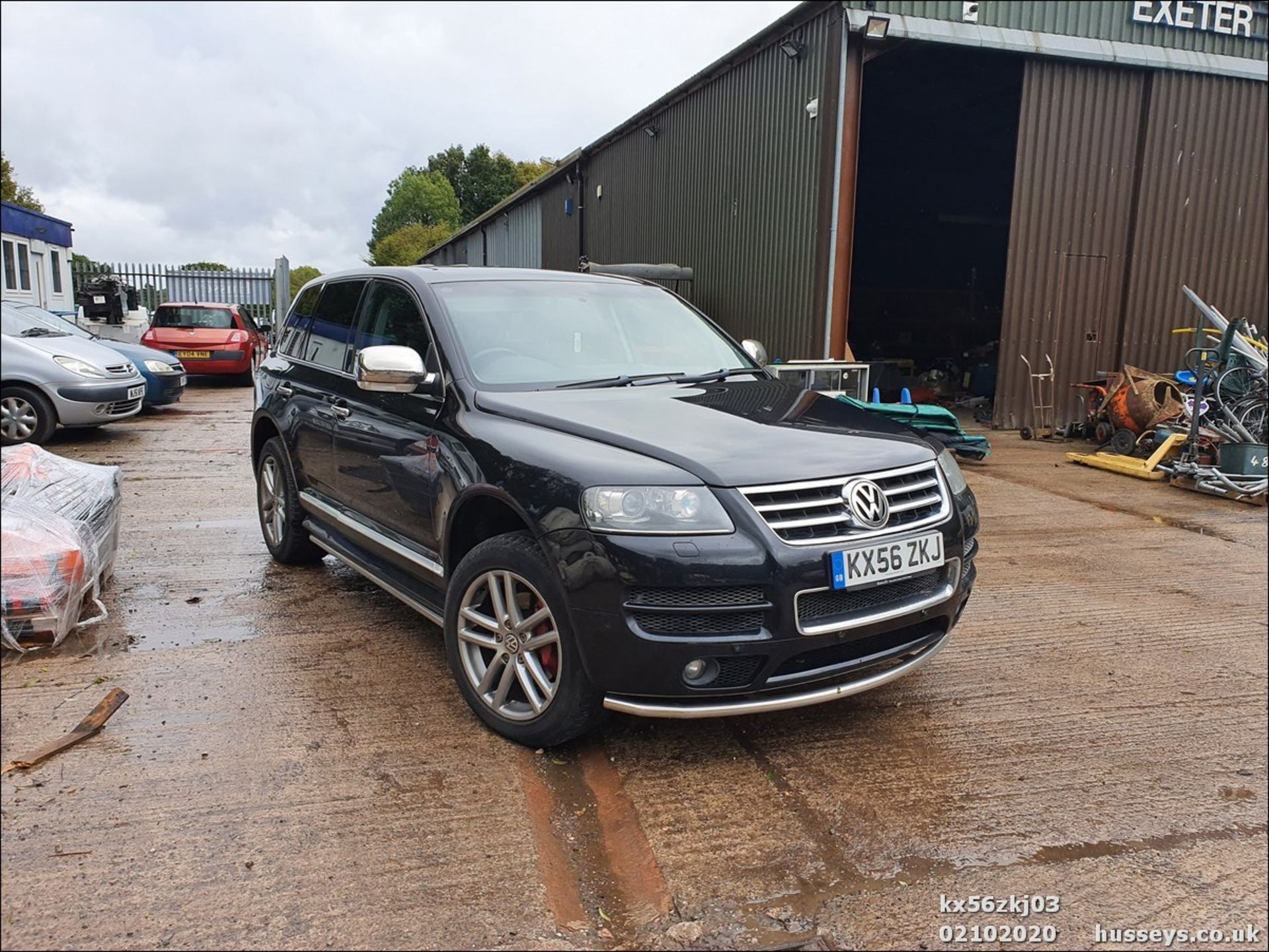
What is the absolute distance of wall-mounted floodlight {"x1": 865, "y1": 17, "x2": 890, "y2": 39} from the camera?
9.76 meters

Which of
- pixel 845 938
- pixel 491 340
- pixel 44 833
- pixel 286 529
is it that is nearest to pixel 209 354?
pixel 286 529

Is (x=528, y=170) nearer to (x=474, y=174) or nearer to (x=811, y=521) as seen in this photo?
(x=474, y=174)

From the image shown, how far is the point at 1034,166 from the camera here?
445 inches

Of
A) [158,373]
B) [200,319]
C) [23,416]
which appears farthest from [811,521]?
[200,319]

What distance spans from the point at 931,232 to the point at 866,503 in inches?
830

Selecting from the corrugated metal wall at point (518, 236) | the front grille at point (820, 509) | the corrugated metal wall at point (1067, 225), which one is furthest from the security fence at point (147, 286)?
the corrugated metal wall at point (518, 236)

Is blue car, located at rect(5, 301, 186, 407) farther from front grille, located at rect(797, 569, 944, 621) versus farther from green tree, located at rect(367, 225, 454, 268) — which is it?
green tree, located at rect(367, 225, 454, 268)

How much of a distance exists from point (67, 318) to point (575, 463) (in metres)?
1.38

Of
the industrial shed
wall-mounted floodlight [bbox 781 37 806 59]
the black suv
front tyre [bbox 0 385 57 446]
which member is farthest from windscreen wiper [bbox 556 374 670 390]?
wall-mounted floodlight [bbox 781 37 806 59]

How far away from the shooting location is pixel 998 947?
2.13m

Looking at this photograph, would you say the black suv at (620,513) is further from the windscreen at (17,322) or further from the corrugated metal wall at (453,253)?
the corrugated metal wall at (453,253)

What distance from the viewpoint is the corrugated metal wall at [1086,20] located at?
10125 millimetres

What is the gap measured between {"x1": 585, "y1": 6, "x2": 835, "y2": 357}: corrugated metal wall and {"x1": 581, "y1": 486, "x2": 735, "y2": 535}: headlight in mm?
8497

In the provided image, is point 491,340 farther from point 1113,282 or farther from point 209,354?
point 209,354
